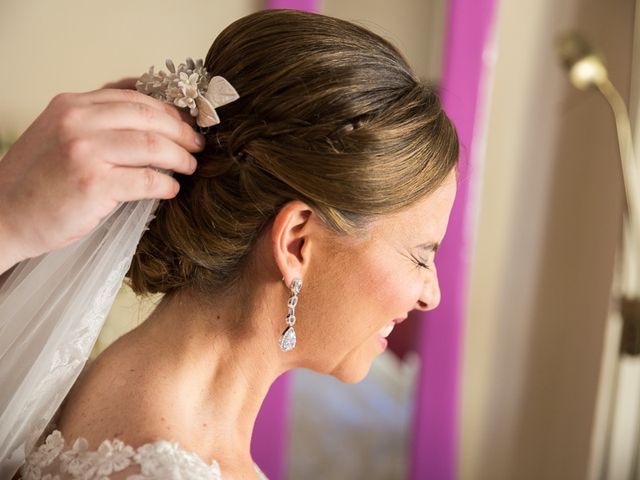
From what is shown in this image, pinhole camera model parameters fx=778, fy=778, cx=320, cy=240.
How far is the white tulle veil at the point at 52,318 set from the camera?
1056 mm

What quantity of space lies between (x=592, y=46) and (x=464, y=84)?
2.21ft

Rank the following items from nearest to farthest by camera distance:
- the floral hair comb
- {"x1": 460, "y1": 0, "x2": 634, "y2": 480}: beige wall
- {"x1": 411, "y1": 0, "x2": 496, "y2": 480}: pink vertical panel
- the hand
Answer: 1. the hand
2. the floral hair comb
3. {"x1": 411, "y1": 0, "x2": 496, "y2": 480}: pink vertical panel
4. {"x1": 460, "y1": 0, "x2": 634, "y2": 480}: beige wall

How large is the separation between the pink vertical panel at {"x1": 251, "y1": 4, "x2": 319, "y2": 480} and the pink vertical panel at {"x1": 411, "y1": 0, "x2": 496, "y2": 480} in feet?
1.35

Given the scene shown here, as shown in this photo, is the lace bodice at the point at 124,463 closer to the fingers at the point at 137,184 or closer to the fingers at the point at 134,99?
the fingers at the point at 137,184

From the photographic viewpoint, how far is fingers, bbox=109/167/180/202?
88cm

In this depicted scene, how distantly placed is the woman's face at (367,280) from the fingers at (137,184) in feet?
0.80

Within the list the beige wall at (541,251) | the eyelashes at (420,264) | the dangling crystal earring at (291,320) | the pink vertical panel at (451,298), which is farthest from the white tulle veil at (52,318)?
the beige wall at (541,251)

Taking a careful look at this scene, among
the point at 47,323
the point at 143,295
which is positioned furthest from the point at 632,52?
the point at 47,323

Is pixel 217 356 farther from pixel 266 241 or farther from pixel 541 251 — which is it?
pixel 541 251

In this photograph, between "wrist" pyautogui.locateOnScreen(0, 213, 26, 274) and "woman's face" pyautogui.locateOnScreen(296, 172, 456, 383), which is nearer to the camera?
"wrist" pyautogui.locateOnScreen(0, 213, 26, 274)

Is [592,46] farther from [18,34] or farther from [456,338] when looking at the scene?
[18,34]

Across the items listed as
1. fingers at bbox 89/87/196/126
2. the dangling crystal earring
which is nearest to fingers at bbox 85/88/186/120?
fingers at bbox 89/87/196/126

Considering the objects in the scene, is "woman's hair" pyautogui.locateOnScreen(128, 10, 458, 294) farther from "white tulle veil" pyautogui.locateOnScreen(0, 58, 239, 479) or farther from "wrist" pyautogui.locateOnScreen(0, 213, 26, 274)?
"wrist" pyautogui.locateOnScreen(0, 213, 26, 274)

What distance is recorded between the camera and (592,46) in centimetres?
263
